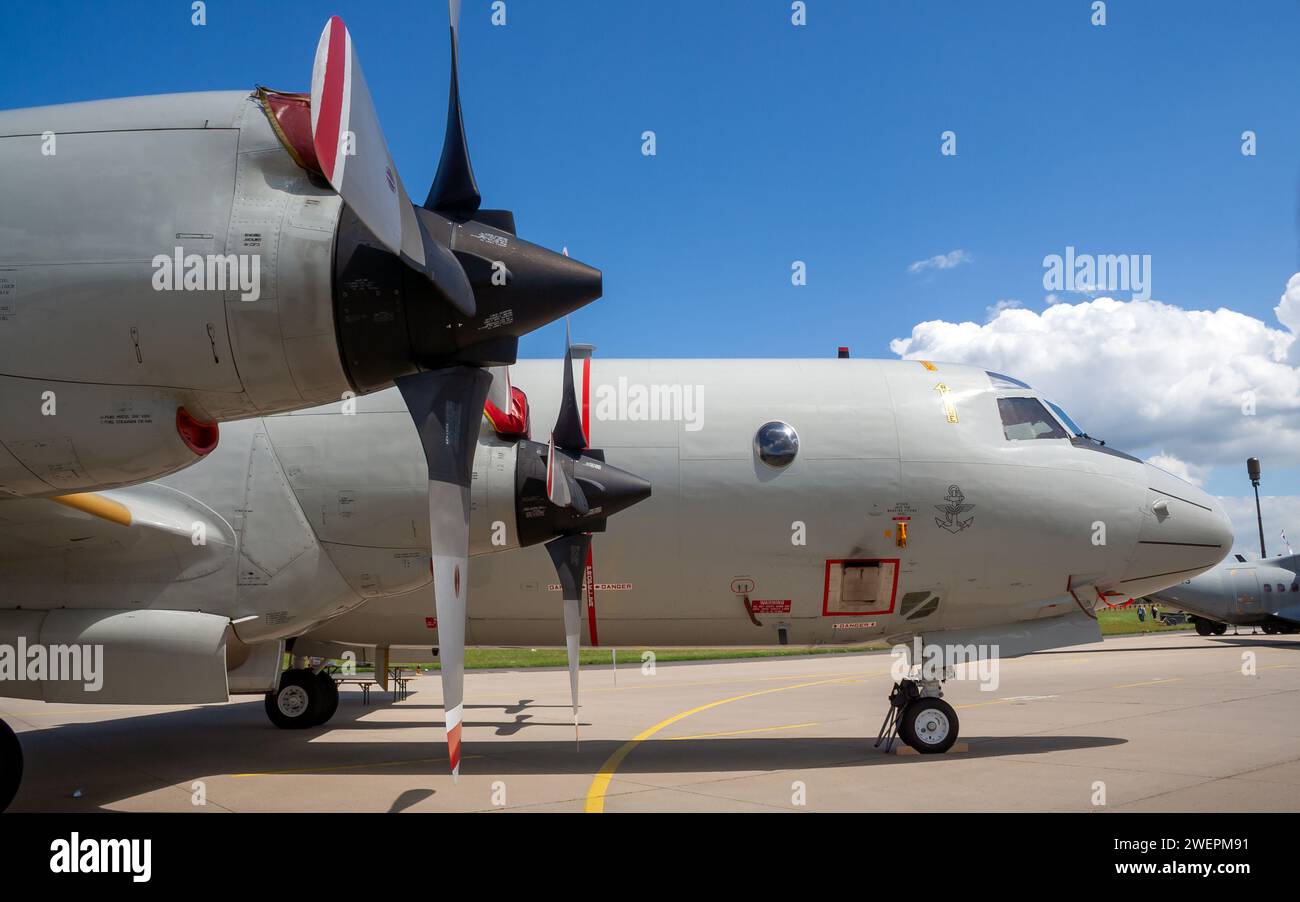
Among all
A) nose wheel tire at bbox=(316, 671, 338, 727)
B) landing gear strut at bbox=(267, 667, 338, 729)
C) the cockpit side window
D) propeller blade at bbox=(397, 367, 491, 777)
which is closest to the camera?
propeller blade at bbox=(397, 367, 491, 777)

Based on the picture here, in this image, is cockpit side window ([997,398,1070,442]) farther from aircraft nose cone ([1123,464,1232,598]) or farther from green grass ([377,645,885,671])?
green grass ([377,645,885,671])

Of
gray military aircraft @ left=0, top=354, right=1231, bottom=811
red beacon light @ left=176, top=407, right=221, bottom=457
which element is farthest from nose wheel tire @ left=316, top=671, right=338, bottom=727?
red beacon light @ left=176, top=407, right=221, bottom=457

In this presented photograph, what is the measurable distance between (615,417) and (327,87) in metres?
7.30

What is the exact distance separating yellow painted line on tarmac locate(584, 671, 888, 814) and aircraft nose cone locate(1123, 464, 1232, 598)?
6561 millimetres

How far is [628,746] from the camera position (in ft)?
38.5

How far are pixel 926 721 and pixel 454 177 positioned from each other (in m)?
8.28

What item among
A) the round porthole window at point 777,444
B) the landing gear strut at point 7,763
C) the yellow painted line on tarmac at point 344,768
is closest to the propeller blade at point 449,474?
the landing gear strut at point 7,763

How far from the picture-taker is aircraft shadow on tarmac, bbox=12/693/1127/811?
9.56 m

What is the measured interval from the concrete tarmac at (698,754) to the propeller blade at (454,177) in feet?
16.7

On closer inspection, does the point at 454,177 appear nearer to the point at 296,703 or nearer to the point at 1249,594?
the point at 296,703

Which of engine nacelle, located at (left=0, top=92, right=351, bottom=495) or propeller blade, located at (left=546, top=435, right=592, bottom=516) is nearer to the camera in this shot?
engine nacelle, located at (left=0, top=92, right=351, bottom=495)

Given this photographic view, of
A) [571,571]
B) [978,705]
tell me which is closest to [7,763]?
[571,571]

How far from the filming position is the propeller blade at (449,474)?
5.20 m

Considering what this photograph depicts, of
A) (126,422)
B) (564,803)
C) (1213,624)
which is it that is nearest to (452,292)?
(126,422)
